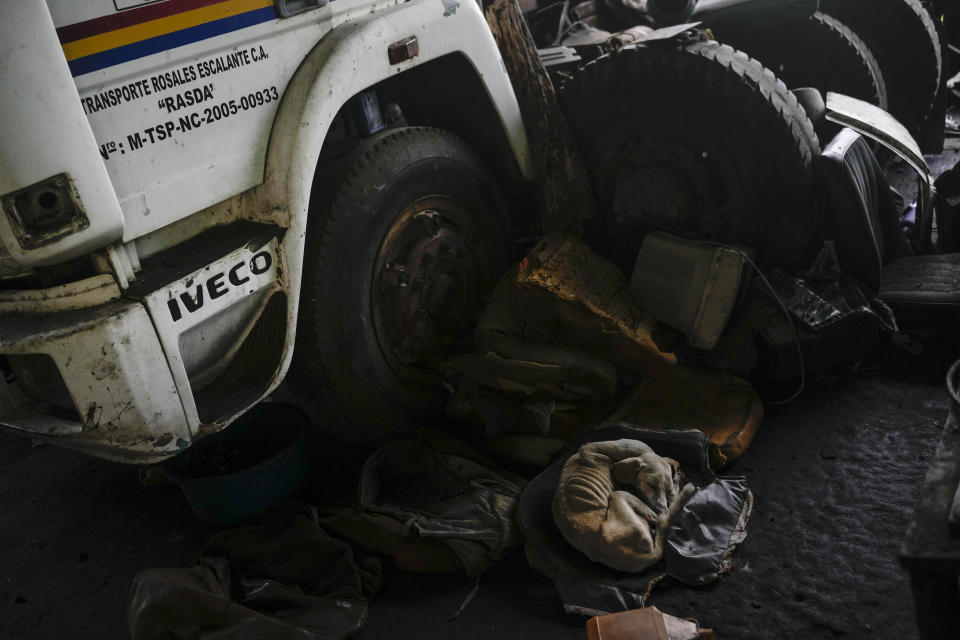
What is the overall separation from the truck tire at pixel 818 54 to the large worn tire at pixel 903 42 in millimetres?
308

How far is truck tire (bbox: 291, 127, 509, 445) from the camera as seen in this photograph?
2863mm

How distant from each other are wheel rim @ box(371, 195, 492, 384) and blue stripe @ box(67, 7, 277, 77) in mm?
Result: 898

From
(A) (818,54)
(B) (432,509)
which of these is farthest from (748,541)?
(A) (818,54)

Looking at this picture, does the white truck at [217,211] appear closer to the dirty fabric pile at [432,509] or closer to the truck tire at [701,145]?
the dirty fabric pile at [432,509]

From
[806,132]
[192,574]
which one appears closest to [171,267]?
[192,574]

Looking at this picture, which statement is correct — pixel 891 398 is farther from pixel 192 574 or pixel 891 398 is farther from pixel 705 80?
pixel 192 574

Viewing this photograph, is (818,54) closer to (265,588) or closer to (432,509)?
(432,509)

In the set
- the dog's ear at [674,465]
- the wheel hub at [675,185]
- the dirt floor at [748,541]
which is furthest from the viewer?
the wheel hub at [675,185]

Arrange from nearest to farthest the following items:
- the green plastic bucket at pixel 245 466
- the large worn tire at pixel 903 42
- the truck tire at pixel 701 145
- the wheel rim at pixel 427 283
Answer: the green plastic bucket at pixel 245 466
the wheel rim at pixel 427 283
the truck tire at pixel 701 145
the large worn tire at pixel 903 42

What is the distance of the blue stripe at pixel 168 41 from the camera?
2.03m

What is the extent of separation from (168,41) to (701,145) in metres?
2.13

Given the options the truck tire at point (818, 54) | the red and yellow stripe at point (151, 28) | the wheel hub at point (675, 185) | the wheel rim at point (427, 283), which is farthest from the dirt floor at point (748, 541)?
the red and yellow stripe at point (151, 28)

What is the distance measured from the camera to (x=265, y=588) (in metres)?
2.53

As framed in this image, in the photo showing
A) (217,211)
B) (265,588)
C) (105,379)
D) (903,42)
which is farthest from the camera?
(903,42)
